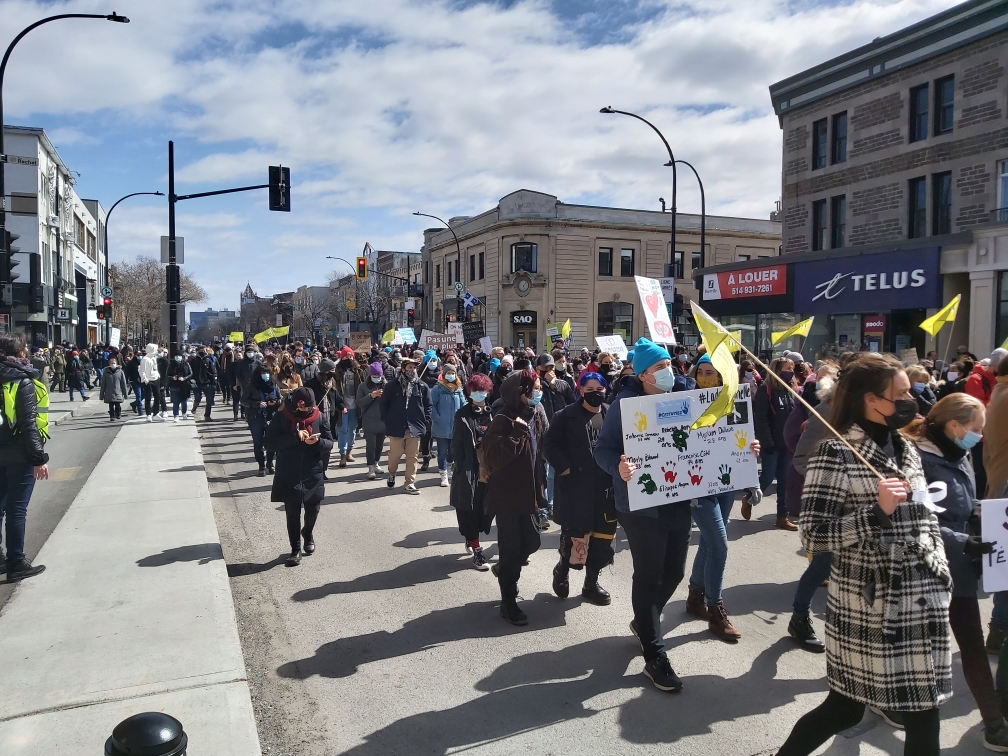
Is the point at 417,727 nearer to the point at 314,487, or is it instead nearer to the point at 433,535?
the point at 314,487

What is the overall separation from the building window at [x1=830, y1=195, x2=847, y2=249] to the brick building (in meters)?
0.03

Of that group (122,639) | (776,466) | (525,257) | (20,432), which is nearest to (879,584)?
(122,639)

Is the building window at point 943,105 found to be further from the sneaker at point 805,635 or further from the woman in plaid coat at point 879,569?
the woman in plaid coat at point 879,569

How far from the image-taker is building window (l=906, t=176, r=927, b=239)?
73.5 ft

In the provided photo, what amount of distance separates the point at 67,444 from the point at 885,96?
2437 cm

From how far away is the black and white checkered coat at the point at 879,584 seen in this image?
113 inches

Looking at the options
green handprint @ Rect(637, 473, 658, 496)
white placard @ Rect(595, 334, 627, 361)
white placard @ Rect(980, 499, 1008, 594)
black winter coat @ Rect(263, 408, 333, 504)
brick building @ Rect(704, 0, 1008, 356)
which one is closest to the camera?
white placard @ Rect(980, 499, 1008, 594)

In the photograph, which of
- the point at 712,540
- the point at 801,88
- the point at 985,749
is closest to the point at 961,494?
the point at 985,749

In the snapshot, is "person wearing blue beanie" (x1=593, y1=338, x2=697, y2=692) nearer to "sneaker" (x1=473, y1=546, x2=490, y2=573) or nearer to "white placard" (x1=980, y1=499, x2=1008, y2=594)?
"white placard" (x1=980, y1=499, x2=1008, y2=594)

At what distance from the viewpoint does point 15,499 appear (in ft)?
20.4

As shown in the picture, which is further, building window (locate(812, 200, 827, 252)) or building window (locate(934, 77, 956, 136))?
building window (locate(812, 200, 827, 252))

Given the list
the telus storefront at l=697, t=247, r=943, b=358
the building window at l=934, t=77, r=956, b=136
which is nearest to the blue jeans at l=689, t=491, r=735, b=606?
the telus storefront at l=697, t=247, r=943, b=358

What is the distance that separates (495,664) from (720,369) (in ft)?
7.85

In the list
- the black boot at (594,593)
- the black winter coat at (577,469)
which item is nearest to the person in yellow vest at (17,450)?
the black winter coat at (577,469)
